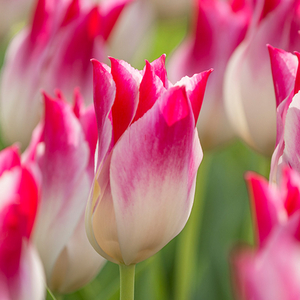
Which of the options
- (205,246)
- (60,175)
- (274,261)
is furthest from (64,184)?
(205,246)

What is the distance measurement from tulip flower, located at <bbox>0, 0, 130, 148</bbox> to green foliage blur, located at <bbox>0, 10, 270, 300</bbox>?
17 cm

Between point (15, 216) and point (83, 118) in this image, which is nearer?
point (15, 216)

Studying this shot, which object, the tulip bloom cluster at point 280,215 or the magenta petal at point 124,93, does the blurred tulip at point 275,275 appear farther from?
the magenta petal at point 124,93

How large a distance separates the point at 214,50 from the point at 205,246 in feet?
1.10

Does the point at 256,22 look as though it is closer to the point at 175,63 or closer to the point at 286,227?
the point at 175,63

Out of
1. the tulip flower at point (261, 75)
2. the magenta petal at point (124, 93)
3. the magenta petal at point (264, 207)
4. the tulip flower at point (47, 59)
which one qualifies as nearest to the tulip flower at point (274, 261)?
the magenta petal at point (264, 207)

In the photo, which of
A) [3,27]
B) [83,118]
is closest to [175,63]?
[83,118]

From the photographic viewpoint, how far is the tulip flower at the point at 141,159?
1.01 ft

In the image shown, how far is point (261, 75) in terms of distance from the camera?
49 centimetres

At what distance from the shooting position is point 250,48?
19.5 inches

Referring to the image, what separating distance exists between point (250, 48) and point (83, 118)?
0.18 meters

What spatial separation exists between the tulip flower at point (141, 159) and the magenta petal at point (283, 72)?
6cm

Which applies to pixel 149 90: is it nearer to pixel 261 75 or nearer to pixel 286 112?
pixel 286 112

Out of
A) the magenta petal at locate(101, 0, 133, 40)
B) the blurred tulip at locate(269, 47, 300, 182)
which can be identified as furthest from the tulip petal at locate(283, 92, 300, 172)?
the magenta petal at locate(101, 0, 133, 40)
